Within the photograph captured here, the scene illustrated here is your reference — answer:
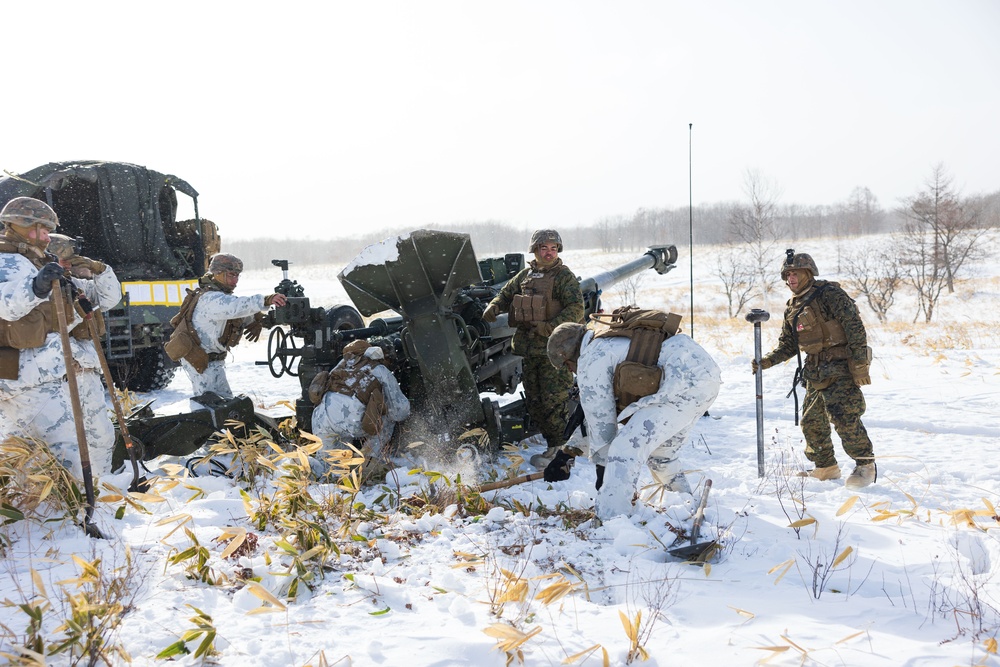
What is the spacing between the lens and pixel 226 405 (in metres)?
5.57

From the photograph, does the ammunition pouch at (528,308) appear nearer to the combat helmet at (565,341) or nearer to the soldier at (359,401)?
the soldier at (359,401)

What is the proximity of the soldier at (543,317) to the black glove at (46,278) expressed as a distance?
133 inches

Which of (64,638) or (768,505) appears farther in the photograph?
(768,505)

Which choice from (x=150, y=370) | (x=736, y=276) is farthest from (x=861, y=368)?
(x=736, y=276)

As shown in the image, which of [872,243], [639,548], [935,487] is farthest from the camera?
[872,243]

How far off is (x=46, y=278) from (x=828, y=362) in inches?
201

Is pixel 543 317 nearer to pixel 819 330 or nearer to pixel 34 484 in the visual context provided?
pixel 819 330

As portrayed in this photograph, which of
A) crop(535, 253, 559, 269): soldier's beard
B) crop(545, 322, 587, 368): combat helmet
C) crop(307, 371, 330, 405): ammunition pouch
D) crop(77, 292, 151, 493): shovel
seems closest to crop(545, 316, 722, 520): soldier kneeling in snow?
crop(545, 322, 587, 368): combat helmet

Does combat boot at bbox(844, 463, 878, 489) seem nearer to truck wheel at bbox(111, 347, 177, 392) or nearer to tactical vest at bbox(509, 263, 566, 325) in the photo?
tactical vest at bbox(509, 263, 566, 325)

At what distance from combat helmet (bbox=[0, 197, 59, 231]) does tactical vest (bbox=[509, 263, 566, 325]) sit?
11.4 ft

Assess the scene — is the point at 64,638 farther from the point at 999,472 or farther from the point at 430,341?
the point at 999,472

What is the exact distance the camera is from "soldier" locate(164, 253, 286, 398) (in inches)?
223

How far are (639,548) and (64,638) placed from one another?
7.92 feet

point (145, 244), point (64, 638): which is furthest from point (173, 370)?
point (64, 638)
